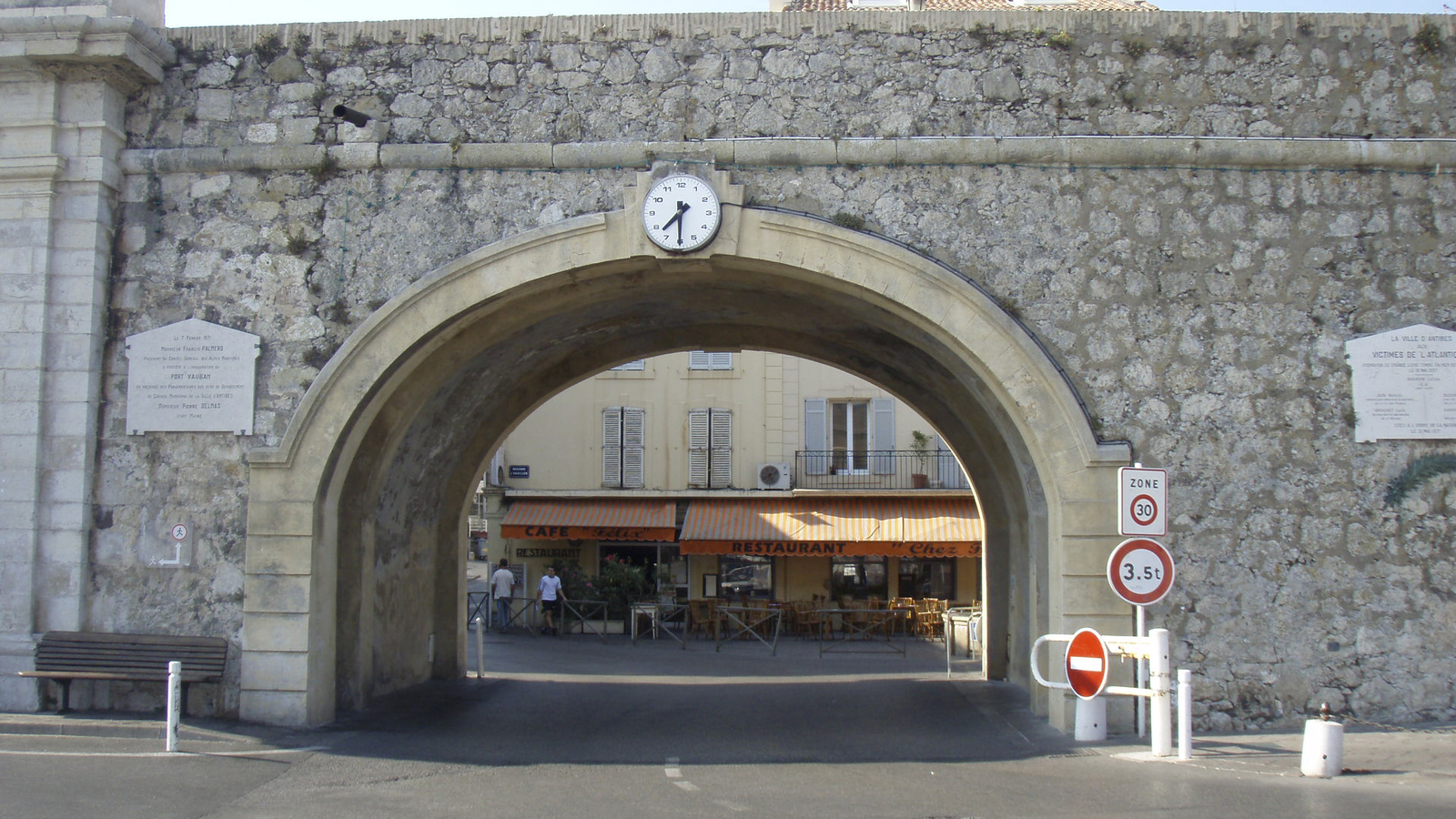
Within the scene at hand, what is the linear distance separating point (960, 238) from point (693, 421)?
16370 mm

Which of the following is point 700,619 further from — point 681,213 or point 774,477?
→ point 681,213

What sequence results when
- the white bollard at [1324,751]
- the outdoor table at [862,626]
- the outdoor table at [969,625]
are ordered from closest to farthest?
the white bollard at [1324,751] < the outdoor table at [969,625] < the outdoor table at [862,626]

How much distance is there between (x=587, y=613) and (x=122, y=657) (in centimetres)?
1484

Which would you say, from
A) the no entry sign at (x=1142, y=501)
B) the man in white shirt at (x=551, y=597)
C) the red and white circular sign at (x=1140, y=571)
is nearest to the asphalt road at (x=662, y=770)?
the red and white circular sign at (x=1140, y=571)

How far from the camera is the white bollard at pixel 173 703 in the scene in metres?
8.27

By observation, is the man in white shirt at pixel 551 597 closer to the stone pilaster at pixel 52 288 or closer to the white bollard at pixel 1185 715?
the stone pilaster at pixel 52 288

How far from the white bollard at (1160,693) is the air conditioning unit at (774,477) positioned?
17.1m

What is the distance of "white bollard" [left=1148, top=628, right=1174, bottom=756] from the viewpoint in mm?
7855

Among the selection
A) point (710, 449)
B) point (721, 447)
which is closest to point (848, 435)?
point (721, 447)

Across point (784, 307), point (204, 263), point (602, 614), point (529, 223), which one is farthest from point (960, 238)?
point (602, 614)

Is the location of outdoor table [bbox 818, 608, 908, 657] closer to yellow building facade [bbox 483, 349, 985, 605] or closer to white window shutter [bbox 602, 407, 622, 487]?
yellow building facade [bbox 483, 349, 985, 605]

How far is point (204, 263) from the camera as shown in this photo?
9898 millimetres

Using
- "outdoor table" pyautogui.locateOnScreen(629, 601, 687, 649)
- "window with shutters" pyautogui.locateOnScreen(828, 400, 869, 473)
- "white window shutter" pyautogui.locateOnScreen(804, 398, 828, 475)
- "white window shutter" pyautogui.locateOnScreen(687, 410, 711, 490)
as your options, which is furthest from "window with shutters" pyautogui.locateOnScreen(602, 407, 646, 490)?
"window with shutters" pyautogui.locateOnScreen(828, 400, 869, 473)

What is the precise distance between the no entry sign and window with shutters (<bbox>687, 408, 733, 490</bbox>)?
17355 mm
